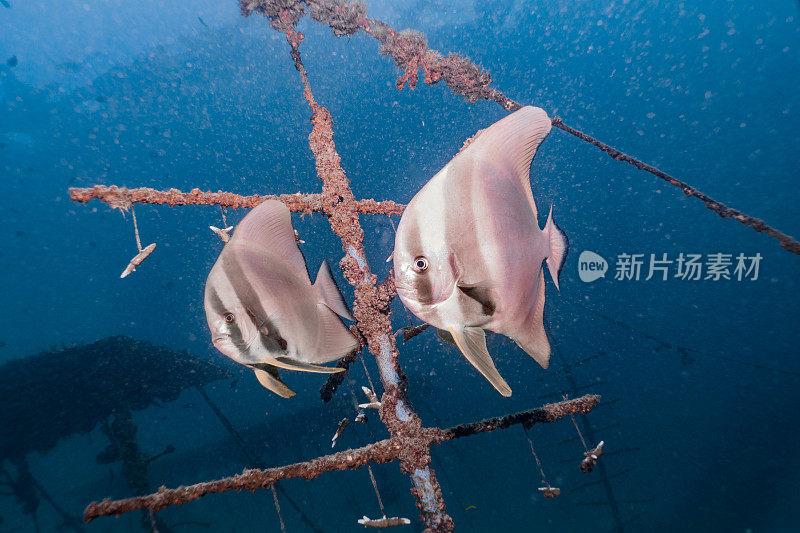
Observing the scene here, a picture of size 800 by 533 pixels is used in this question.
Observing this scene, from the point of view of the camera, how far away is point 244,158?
21.0 meters

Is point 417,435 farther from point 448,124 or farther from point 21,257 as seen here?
point 21,257

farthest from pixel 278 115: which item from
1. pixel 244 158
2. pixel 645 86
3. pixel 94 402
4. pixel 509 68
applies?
pixel 645 86

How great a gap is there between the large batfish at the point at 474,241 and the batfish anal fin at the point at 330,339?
2.57 ft

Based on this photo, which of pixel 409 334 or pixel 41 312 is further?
pixel 41 312

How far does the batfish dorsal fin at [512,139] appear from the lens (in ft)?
4.04

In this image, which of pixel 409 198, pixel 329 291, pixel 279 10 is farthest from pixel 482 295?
pixel 409 198

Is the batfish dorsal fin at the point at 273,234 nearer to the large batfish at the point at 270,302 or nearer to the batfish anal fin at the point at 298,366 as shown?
the large batfish at the point at 270,302

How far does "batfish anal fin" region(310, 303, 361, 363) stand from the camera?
5.91ft

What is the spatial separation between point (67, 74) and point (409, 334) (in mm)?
26790

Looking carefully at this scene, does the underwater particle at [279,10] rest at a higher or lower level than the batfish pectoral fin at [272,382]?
higher

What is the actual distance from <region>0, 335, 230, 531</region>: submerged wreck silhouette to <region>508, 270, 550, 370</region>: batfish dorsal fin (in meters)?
12.2

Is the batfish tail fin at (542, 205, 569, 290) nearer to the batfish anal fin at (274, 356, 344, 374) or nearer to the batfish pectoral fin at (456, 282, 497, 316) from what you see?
the batfish pectoral fin at (456, 282, 497, 316)

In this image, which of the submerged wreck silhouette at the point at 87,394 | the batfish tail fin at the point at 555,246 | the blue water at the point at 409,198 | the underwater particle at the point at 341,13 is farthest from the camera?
the blue water at the point at 409,198

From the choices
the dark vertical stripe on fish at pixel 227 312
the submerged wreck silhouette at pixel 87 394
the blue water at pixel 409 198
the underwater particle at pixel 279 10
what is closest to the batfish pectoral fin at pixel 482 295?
the dark vertical stripe on fish at pixel 227 312
